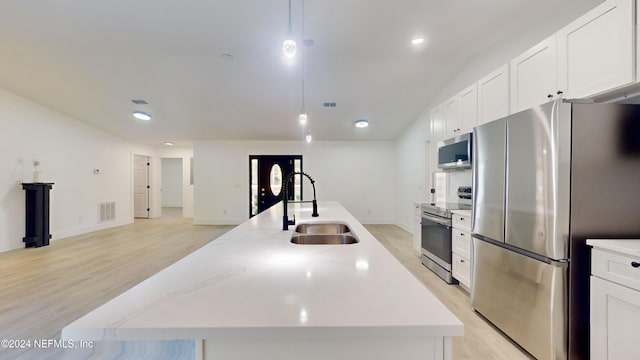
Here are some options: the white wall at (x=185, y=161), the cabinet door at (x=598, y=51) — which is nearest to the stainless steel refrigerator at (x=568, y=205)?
the cabinet door at (x=598, y=51)

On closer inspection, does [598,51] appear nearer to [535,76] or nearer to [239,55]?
[535,76]

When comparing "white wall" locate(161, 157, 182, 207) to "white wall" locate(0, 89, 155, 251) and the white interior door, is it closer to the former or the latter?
the white interior door

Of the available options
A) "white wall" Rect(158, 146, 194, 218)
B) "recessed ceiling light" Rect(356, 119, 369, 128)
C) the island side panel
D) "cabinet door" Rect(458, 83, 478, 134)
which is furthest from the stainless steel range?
"white wall" Rect(158, 146, 194, 218)

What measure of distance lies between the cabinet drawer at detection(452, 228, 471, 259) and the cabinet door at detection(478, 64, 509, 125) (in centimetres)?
118

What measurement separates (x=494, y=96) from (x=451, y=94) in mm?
1801

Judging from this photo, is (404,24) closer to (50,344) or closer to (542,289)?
(542,289)

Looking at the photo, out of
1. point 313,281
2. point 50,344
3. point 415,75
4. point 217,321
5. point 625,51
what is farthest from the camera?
point 415,75

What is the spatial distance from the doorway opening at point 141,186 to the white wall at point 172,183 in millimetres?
3353

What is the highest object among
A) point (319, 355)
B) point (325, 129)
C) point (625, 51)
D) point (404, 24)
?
point (404, 24)

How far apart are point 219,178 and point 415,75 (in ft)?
17.3

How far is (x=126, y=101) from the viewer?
16.6ft

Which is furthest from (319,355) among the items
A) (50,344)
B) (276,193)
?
(276,193)

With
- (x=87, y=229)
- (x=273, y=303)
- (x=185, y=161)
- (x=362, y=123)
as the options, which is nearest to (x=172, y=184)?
(x=185, y=161)

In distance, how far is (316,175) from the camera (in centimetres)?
737
